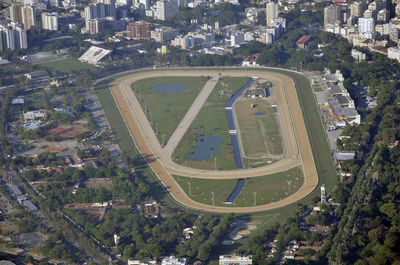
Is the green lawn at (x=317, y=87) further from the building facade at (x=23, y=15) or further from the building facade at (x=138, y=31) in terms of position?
the building facade at (x=23, y=15)

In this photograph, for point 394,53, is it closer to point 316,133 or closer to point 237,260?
point 316,133

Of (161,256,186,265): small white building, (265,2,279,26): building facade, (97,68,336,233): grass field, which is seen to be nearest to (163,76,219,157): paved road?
(97,68,336,233): grass field

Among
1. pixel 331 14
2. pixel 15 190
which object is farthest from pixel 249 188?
pixel 331 14

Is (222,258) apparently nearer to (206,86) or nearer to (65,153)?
(65,153)

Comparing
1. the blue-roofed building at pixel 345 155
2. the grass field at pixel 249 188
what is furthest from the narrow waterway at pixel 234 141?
the blue-roofed building at pixel 345 155

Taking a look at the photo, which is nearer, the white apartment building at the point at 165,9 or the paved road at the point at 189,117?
the paved road at the point at 189,117

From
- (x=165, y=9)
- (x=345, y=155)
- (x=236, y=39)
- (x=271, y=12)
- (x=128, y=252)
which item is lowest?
(x=128, y=252)

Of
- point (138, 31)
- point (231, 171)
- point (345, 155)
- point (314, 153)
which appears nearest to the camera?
point (231, 171)

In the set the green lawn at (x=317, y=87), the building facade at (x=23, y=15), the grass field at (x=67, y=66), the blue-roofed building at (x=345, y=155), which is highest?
the building facade at (x=23, y=15)
